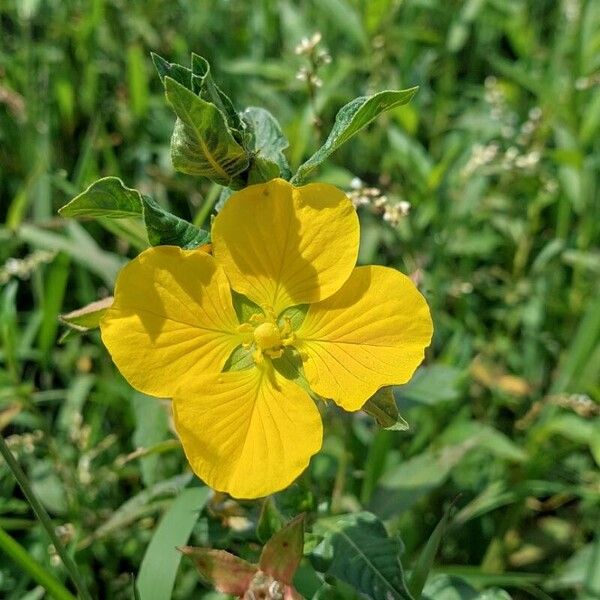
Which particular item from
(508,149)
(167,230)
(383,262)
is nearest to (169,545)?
(167,230)

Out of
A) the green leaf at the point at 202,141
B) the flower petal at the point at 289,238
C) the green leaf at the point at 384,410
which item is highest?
the green leaf at the point at 202,141

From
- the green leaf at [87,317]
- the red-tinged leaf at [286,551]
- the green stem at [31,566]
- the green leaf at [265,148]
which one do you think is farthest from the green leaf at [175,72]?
the green stem at [31,566]

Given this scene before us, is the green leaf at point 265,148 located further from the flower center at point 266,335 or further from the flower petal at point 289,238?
the flower center at point 266,335

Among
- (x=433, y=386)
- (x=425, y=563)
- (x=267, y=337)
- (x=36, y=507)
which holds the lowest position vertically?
(x=433, y=386)

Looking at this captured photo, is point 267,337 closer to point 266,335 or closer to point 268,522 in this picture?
point 266,335

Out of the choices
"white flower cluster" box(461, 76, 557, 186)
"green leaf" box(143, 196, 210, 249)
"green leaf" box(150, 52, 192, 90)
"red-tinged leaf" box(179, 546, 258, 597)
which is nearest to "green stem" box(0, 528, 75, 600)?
"red-tinged leaf" box(179, 546, 258, 597)

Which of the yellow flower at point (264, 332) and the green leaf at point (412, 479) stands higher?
the yellow flower at point (264, 332)
